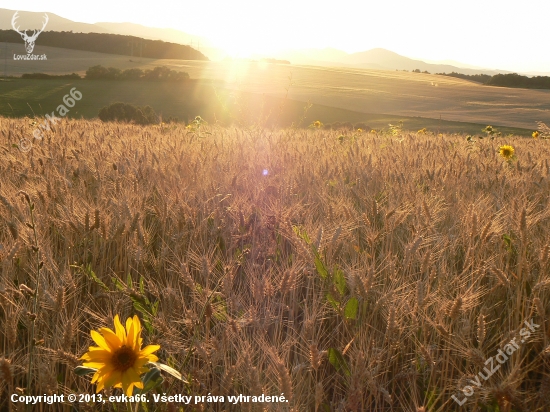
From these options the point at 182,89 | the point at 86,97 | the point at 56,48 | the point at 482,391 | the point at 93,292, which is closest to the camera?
the point at 482,391

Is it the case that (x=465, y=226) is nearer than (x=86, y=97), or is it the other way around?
(x=465, y=226)

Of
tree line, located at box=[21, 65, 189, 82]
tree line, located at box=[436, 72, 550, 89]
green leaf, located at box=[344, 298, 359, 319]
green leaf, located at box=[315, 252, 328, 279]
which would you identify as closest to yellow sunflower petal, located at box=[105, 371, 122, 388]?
green leaf, located at box=[344, 298, 359, 319]

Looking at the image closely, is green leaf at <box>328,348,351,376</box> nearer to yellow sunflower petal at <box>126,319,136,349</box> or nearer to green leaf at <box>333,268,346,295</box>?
green leaf at <box>333,268,346,295</box>

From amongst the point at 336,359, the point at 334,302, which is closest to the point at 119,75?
the point at 334,302

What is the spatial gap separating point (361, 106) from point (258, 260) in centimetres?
2486

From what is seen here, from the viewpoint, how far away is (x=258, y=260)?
5.76 feet

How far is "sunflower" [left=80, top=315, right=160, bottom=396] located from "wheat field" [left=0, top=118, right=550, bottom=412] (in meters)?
0.13

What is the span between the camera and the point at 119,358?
0.85 meters

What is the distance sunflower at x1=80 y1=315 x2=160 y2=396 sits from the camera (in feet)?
2.72

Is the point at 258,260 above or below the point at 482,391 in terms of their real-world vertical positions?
above

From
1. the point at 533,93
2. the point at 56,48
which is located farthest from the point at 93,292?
the point at 56,48

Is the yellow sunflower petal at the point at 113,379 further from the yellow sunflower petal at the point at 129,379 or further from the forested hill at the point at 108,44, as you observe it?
the forested hill at the point at 108,44

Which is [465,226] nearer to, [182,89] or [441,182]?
[441,182]

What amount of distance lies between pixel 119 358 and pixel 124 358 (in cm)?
1
